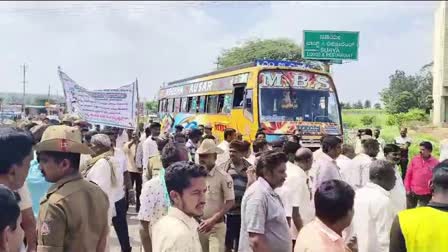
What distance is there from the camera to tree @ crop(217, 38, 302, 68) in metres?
48.5

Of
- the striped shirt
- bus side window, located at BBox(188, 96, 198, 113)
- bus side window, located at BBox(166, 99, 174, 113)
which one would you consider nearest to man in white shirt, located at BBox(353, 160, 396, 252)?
the striped shirt

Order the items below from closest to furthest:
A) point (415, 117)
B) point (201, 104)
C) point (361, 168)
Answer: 1. point (361, 168)
2. point (201, 104)
3. point (415, 117)

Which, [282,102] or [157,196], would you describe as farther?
[282,102]

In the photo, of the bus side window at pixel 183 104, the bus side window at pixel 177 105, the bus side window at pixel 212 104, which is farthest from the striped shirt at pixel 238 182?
the bus side window at pixel 177 105

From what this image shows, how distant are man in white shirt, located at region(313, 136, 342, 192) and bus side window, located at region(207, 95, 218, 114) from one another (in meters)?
10.1

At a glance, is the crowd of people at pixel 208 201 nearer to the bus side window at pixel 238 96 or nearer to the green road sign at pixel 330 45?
the bus side window at pixel 238 96

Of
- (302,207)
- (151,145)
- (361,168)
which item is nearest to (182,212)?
(302,207)

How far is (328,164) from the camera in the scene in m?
6.20

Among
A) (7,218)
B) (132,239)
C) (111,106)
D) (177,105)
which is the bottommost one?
(132,239)

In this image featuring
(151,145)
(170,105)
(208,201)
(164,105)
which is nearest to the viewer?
(208,201)

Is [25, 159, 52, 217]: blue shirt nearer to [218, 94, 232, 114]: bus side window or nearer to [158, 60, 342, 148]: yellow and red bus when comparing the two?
[158, 60, 342, 148]: yellow and red bus

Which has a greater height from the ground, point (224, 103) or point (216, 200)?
point (224, 103)

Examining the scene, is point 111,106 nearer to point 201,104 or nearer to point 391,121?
point 201,104

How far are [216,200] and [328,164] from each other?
4.97 ft
